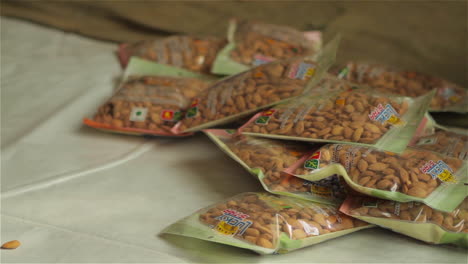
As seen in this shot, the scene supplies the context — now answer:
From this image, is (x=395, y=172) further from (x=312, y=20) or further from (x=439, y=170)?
(x=312, y=20)

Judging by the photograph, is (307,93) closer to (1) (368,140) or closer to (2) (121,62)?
(1) (368,140)

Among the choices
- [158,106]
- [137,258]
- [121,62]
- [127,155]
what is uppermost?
[121,62]

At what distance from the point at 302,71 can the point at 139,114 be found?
38 centimetres

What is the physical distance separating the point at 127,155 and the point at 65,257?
377mm

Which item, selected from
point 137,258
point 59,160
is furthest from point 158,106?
point 137,258

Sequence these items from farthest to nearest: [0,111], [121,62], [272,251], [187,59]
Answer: [121,62]
[187,59]
[0,111]
[272,251]

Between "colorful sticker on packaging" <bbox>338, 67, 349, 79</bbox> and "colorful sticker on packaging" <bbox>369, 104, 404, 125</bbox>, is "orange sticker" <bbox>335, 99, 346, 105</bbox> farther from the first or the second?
"colorful sticker on packaging" <bbox>338, 67, 349, 79</bbox>

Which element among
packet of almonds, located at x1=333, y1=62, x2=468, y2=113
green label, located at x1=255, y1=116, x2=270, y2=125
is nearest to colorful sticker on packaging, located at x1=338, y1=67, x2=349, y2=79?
packet of almonds, located at x1=333, y1=62, x2=468, y2=113

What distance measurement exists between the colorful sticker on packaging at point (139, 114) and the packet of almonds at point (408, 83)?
477 mm

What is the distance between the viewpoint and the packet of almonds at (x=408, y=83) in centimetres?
132

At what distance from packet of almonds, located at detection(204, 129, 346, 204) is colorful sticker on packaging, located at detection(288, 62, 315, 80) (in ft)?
0.55

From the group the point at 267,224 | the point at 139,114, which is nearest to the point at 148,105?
the point at 139,114

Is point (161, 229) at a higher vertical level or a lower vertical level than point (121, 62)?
lower

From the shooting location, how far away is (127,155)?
123 cm
